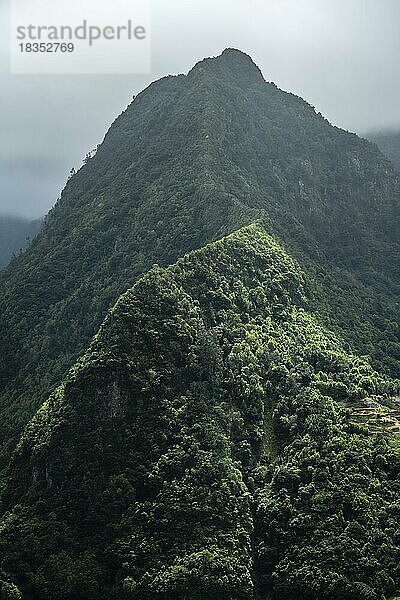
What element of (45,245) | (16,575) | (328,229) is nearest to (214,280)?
(16,575)

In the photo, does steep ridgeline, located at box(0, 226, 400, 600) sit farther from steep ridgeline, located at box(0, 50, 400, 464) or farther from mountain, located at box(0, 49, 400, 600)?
steep ridgeline, located at box(0, 50, 400, 464)

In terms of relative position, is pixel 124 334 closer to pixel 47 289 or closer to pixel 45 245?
pixel 47 289

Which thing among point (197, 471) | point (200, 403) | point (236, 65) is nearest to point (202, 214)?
point (200, 403)

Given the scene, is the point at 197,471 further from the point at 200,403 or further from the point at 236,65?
the point at 236,65

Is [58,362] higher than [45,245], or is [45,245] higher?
[45,245]

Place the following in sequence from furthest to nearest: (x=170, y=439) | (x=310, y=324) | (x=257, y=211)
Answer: (x=257, y=211)
(x=310, y=324)
(x=170, y=439)

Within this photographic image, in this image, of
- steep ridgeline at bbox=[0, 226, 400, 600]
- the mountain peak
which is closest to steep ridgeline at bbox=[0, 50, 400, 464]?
the mountain peak
